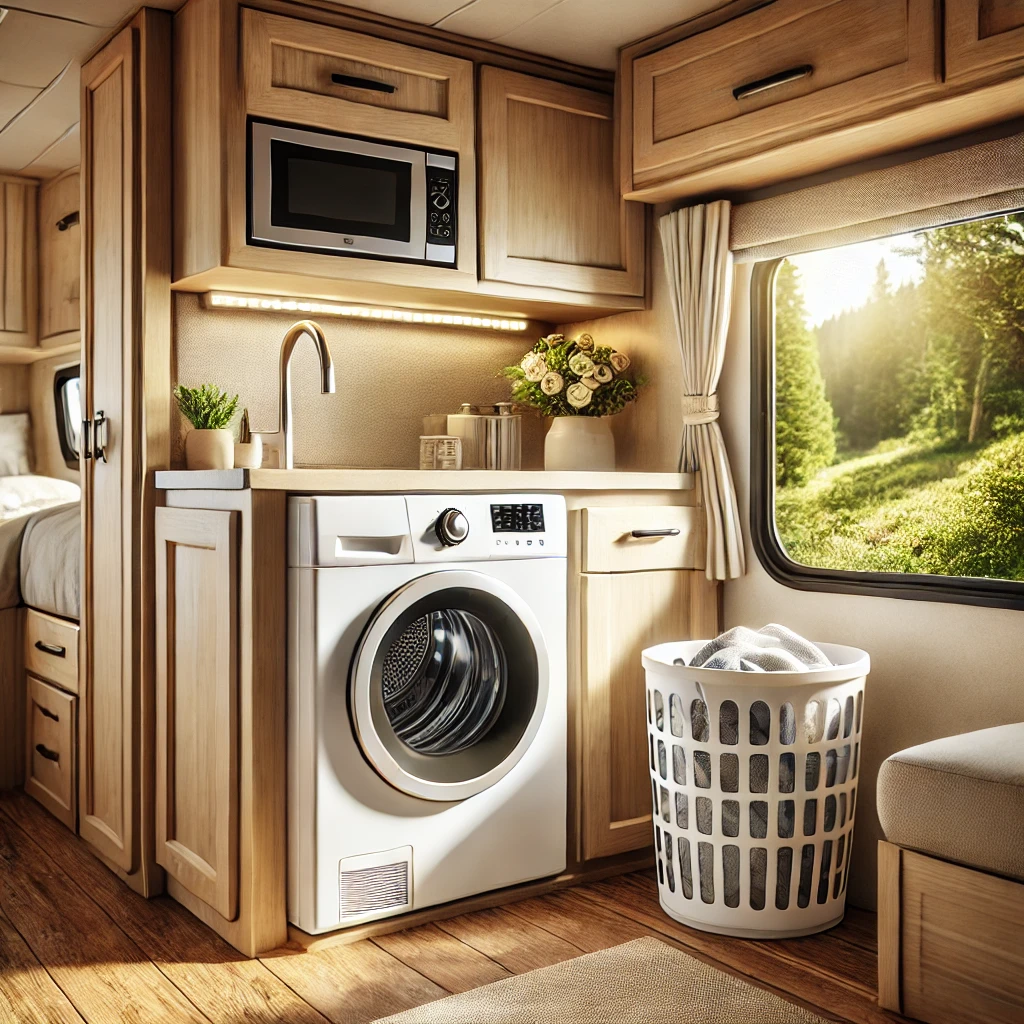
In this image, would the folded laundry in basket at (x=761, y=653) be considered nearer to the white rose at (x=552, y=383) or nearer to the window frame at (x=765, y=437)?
the window frame at (x=765, y=437)

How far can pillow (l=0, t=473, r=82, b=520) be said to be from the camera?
4.02m

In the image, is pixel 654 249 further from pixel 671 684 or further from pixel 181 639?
pixel 181 639

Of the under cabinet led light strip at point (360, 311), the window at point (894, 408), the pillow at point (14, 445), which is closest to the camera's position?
the under cabinet led light strip at point (360, 311)

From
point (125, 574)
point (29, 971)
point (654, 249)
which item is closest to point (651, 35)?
point (654, 249)

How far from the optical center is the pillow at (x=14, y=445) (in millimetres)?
4246

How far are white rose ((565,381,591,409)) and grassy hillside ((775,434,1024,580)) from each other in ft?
2.14

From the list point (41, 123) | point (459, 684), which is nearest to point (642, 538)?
point (459, 684)

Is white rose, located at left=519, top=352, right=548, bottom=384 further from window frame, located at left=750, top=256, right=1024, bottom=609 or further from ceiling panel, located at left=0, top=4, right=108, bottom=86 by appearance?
ceiling panel, located at left=0, top=4, right=108, bottom=86

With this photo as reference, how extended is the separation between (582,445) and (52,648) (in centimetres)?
174

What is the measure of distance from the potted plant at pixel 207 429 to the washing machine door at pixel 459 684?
644mm

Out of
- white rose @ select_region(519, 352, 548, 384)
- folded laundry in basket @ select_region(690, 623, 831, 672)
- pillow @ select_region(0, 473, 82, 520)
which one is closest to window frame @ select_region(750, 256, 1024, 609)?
folded laundry in basket @ select_region(690, 623, 831, 672)

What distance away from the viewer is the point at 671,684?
240cm

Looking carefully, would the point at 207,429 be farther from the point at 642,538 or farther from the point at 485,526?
the point at 642,538

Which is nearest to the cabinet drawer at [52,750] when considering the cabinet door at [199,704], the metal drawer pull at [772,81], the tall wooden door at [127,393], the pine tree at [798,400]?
the tall wooden door at [127,393]
